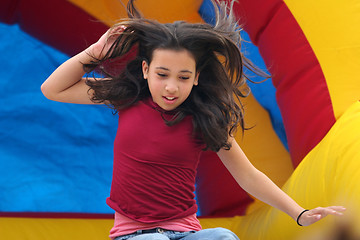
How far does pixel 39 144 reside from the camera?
2.69m

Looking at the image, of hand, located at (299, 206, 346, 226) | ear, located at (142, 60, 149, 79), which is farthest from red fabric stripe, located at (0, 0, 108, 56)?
hand, located at (299, 206, 346, 226)

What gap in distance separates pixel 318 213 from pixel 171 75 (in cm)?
48

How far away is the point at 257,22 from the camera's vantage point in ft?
7.14

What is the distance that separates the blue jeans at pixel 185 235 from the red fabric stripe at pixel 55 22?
128 cm

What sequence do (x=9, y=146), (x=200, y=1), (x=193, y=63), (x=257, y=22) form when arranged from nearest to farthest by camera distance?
(x=193, y=63), (x=257, y=22), (x=200, y=1), (x=9, y=146)

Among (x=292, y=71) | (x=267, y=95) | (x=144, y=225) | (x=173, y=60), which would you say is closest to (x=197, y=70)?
(x=173, y=60)

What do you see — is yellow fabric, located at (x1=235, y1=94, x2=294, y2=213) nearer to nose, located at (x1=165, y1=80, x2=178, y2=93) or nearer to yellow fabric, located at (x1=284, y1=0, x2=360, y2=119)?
yellow fabric, located at (x1=284, y1=0, x2=360, y2=119)

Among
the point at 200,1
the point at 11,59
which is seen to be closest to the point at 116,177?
the point at 200,1

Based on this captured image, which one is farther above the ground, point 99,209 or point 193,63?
point 193,63

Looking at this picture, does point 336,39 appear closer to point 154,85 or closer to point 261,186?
point 261,186

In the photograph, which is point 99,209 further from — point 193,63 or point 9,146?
point 193,63

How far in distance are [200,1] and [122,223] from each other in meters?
1.13

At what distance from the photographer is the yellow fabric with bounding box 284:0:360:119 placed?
1986 millimetres

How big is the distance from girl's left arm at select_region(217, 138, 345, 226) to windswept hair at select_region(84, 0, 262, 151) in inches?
2.2
